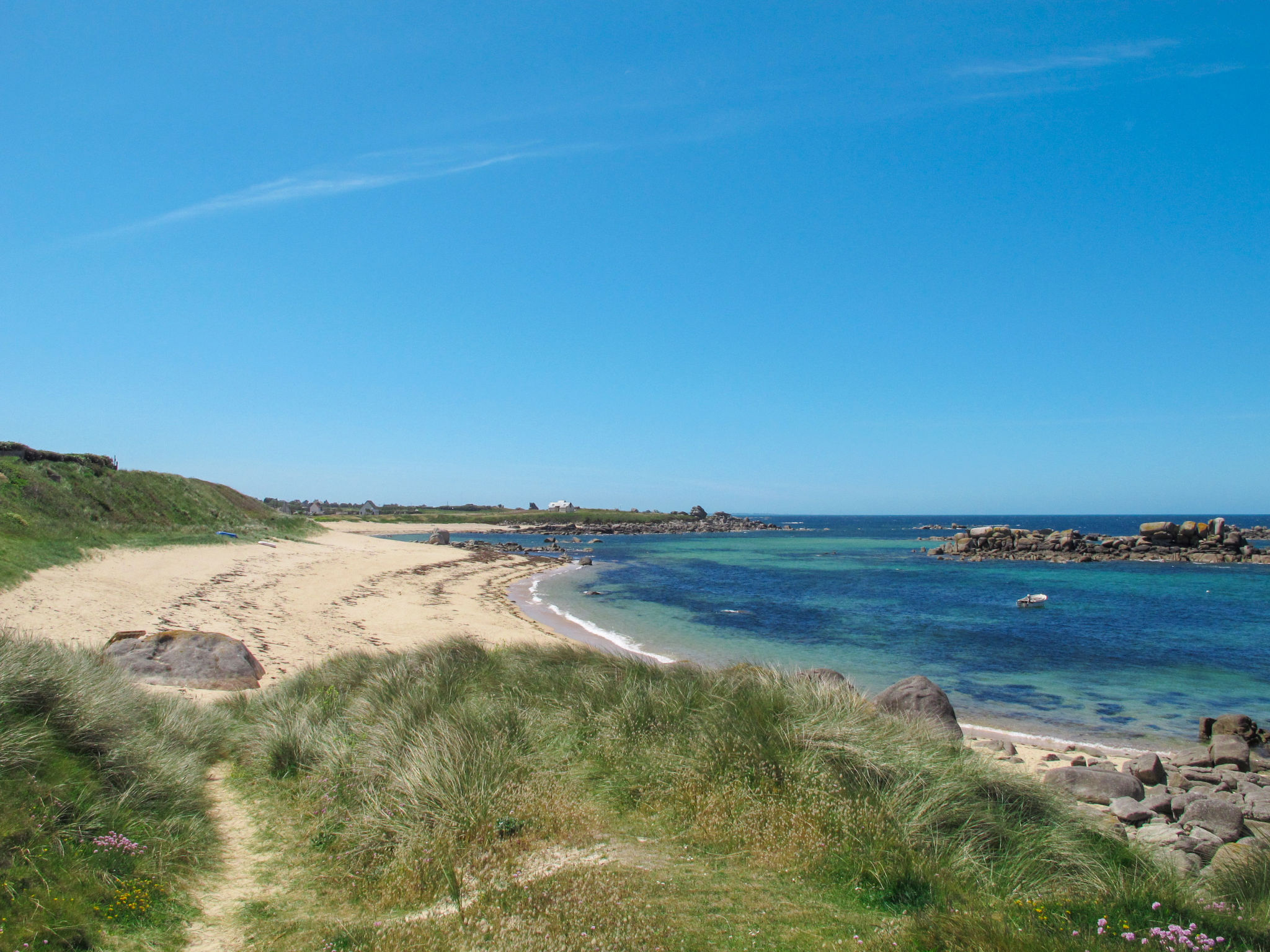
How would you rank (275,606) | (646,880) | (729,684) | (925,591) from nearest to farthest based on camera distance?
1. (646,880)
2. (729,684)
3. (275,606)
4. (925,591)

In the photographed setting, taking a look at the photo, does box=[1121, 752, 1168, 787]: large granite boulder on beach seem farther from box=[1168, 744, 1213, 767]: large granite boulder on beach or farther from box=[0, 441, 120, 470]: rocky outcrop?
box=[0, 441, 120, 470]: rocky outcrop

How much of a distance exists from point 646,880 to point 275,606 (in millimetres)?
18995

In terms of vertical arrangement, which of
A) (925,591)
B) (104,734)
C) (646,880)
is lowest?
(925,591)

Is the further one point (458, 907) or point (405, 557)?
point (405, 557)

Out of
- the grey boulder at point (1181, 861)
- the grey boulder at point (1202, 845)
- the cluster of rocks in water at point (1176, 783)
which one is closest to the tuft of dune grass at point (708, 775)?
the grey boulder at point (1181, 861)

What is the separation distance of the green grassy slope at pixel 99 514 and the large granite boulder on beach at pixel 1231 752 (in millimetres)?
24354

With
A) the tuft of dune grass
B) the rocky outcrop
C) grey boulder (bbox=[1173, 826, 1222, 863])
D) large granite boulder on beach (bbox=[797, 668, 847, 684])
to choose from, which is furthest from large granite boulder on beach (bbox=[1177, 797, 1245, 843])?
the rocky outcrop

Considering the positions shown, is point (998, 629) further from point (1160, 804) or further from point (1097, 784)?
point (1160, 804)

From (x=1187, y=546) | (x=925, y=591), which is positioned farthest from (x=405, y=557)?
(x=1187, y=546)

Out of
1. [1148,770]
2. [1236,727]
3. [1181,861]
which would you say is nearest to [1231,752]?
[1236,727]

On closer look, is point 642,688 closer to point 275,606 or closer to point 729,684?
point 729,684

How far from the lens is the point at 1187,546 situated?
60.7 metres

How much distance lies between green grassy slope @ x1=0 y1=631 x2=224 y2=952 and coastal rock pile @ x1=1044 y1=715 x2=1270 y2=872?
27.0ft

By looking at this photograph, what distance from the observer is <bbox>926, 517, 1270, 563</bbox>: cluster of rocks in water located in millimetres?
56500
